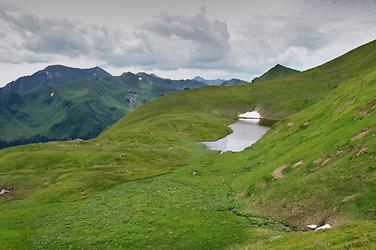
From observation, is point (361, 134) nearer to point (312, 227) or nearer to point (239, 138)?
point (312, 227)

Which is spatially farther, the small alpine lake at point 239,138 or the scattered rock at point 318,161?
the small alpine lake at point 239,138

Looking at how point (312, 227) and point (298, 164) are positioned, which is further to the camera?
point (298, 164)

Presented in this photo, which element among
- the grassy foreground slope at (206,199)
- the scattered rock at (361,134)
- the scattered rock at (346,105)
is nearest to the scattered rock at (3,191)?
the grassy foreground slope at (206,199)

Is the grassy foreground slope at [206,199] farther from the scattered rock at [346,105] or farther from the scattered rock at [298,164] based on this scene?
the scattered rock at [346,105]

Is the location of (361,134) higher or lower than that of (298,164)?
higher

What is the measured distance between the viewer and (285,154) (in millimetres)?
67500

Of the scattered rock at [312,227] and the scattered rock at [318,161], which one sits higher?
the scattered rock at [318,161]

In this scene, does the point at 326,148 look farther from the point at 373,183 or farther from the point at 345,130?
the point at 373,183

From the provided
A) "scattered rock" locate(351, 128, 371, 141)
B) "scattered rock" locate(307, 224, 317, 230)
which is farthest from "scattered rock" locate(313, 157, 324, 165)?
"scattered rock" locate(307, 224, 317, 230)

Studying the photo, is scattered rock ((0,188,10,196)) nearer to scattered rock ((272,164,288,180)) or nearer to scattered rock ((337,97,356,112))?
scattered rock ((272,164,288,180))

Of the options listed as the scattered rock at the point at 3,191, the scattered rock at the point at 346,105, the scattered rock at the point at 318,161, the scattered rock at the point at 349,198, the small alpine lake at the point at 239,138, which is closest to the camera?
the scattered rock at the point at 349,198

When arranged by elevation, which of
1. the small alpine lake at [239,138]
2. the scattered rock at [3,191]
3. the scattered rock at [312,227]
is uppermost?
the small alpine lake at [239,138]

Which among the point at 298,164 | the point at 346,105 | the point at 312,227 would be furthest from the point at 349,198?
the point at 346,105

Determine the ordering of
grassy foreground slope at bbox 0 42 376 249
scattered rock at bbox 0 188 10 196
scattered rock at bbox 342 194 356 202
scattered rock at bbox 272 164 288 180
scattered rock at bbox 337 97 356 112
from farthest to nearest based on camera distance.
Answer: scattered rock at bbox 0 188 10 196 → scattered rock at bbox 337 97 356 112 → scattered rock at bbox 272 164 288 180 → grassy foreground slope at bbox 0 42 376 249 → scattered rock at bbox 342 194 356 202
